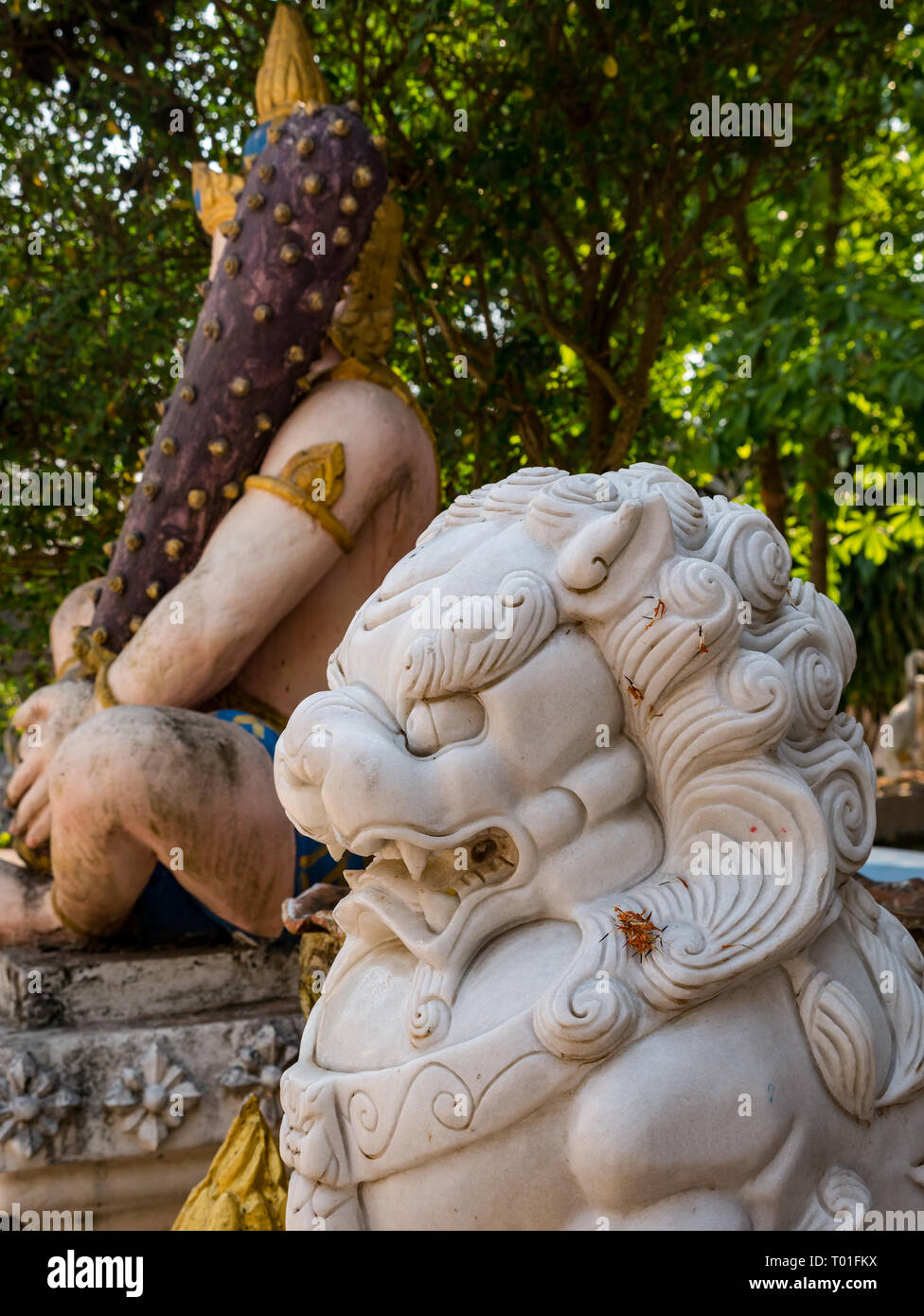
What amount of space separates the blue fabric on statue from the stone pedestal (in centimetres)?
17

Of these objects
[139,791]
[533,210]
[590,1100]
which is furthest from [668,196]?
[590,1100]

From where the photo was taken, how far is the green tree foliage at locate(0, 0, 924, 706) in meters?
4.63

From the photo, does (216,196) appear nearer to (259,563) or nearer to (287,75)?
(287,75)

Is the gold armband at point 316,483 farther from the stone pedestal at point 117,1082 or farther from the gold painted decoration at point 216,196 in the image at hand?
the stone pedestal at point 117,1082

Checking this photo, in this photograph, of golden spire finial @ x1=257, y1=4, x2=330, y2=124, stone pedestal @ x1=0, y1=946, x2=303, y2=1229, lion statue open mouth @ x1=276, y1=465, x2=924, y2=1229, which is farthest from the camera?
golden spire finial @ x1=257, y1=4, x2=330, y2=124

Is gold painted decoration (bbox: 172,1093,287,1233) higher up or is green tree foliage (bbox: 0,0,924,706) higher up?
green tree foliage (bbox: 0,0,924,706)

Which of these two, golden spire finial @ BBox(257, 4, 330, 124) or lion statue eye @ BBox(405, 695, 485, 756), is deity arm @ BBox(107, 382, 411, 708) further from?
lion statue eye @ BBox(405, 695, 485, 756)

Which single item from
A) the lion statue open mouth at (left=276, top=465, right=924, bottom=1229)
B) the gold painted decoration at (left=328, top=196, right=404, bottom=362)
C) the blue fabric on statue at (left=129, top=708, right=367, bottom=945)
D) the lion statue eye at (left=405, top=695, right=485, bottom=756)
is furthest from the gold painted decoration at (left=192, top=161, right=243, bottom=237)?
the lion statue eye at (left=405, top=695, right=485, bottom=756)

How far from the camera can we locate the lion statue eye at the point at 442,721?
62.0 inches

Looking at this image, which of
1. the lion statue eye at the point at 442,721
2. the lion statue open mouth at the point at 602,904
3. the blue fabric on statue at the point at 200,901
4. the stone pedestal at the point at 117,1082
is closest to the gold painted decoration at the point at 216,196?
the blue fabric on statue at the point at 200,901

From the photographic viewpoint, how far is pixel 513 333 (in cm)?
550

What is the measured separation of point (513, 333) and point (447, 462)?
67 centimetres

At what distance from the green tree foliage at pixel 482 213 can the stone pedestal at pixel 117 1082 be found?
87.6 inches

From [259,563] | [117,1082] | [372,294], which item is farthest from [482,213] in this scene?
[117,1082]
